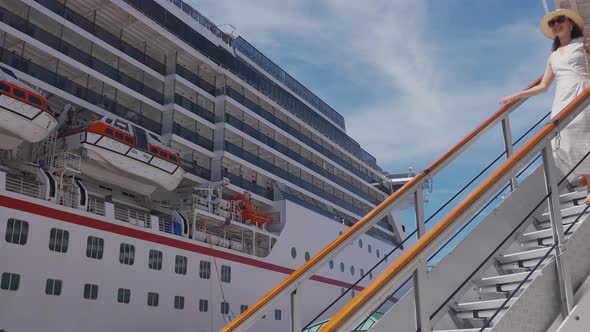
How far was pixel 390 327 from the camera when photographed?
3.83 m

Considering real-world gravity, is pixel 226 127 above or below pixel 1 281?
above

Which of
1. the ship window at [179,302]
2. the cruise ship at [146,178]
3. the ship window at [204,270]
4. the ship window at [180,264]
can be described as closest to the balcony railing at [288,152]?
the cruise ship at [146,178]

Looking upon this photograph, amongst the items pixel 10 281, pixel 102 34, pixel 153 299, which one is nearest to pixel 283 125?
pixel 102 34

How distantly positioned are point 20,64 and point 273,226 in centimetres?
1046

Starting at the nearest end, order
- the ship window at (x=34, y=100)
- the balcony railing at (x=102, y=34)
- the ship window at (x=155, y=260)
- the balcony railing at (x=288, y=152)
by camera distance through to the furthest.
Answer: the ship window at (x=34, y=100) → the ship window at (x=155, y=260) → the balcony railing at (x=102, y=34) → the balcony railing at (x=288, y=152)

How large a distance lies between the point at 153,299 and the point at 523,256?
12.0 meters

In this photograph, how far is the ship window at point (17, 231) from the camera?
11.4 meters

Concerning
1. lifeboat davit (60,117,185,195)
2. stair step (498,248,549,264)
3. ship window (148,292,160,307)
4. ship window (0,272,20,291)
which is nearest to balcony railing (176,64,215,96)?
lifeboat davit (60,117,185,195)

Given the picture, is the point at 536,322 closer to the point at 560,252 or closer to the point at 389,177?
the point at 560,252

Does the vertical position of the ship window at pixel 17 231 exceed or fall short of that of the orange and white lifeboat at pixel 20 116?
it falls short

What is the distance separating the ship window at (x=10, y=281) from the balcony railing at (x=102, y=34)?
8.07 metres

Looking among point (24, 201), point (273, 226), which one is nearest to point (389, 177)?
point (273, 226)

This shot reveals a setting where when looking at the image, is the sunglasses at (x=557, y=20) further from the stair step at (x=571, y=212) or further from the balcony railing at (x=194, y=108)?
the balcony railing at (x=194, y=108)

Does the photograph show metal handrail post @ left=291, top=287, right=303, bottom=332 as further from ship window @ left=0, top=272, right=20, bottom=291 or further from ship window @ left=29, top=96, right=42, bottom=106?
ship window @ left=29, top=96, right=42, bottom=106
